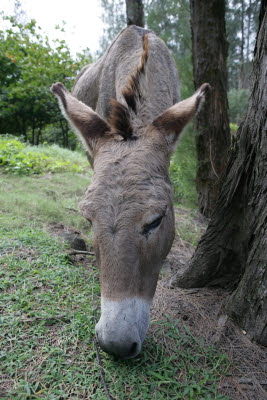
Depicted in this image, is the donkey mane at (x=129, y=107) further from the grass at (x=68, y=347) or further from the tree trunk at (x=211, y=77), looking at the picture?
the tree trunk at (x=211, y=77)

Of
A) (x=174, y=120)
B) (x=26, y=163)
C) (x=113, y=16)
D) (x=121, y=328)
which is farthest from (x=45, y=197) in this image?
(x=113, y=16)

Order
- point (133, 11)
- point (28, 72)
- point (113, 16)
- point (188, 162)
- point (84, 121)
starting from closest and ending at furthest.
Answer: point (84, 121) < point (188, 162) < point (133, 11) < point (28, 72) < point (113, 16)

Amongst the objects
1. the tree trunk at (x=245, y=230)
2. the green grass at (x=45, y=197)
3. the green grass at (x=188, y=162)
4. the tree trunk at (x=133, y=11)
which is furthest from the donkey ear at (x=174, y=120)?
the tree trunk at (x=133, y=11)

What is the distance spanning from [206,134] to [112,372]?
4.53 metres

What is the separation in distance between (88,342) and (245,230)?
180cm

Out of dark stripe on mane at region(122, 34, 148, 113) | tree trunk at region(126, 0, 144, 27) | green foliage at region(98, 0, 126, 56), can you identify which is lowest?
dark stripe on mane at region(122, 34, 148, 113)

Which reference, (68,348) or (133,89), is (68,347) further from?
(133,89)

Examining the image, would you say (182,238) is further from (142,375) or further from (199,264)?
(142,375)

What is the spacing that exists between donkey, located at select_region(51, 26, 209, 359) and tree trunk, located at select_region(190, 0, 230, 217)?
2335 mm

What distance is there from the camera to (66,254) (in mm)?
3146

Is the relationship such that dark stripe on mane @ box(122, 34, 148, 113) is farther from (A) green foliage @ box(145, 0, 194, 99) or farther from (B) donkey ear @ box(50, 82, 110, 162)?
(A) green foliage @ box(145, 0, 194, 99)

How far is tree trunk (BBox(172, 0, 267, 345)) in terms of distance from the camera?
2074 millimetres

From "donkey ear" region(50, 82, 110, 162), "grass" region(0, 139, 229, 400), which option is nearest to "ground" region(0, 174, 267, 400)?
"grass" region(0, 139, 229, 400)

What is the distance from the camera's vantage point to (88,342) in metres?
1.97
